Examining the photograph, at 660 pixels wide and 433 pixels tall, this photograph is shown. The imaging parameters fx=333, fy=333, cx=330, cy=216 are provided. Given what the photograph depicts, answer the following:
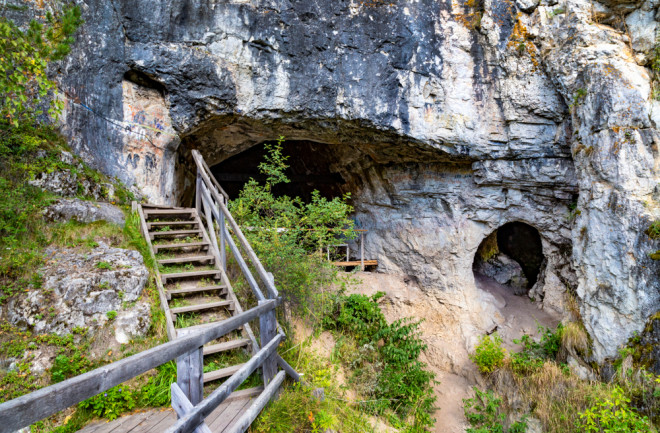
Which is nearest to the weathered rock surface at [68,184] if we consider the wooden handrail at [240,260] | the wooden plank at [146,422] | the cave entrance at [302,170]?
the wooden handrail at [240,260]

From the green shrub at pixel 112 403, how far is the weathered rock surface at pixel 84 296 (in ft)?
2.88

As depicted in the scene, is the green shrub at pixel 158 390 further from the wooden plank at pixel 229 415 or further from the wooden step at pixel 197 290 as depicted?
the wooden step at pixel 197 290

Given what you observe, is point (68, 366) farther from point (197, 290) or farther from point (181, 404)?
point (181, 404)

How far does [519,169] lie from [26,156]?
9.81 meters

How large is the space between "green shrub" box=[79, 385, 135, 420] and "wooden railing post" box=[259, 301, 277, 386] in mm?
1207

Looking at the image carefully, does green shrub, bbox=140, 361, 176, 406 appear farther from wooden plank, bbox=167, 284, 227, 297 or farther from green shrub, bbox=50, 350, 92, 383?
wooden plank, bbox=167, 284, 227, 297

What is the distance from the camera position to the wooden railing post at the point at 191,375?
2.15 m

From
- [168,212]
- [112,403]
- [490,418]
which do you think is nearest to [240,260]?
[112,403]

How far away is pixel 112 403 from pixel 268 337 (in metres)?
1.46

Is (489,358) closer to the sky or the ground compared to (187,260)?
closer to the ground

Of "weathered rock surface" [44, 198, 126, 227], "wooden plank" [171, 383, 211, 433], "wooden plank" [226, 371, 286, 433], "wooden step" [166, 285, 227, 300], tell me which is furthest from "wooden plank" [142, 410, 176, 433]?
"weathered rock surface" [44, 198, 126, 227]

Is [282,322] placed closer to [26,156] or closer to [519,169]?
[26,156]

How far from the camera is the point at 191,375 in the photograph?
2.19 metres

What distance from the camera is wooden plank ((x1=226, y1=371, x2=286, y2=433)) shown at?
8.27ft
